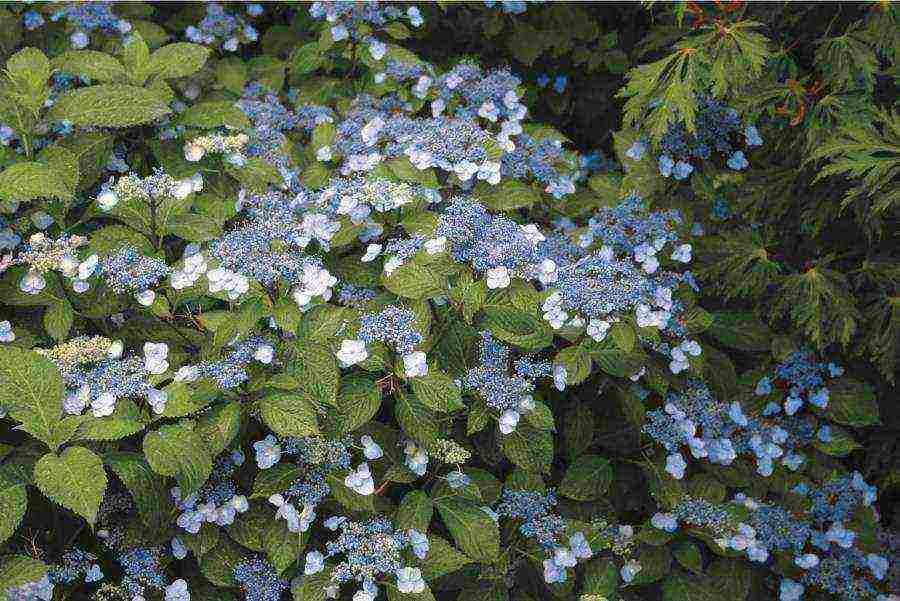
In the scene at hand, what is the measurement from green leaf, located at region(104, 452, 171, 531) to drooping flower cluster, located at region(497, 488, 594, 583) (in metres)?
0.75

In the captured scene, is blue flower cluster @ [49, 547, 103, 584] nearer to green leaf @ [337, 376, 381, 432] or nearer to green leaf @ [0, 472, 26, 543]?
green leaf @ [0, 472, 26, 543]

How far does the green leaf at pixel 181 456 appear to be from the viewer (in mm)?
1845

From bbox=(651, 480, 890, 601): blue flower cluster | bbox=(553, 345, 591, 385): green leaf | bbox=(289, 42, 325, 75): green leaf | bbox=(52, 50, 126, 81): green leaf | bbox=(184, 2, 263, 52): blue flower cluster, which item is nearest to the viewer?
bbox=(553, 345, 591, 385): green leaf

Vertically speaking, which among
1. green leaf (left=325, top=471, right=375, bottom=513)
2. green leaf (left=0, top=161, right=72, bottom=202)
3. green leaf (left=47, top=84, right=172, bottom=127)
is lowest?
green leaf (left=325, top=471, right=375, bottom=513)

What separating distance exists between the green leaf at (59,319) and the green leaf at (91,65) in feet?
2.21

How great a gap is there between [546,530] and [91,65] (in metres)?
1.66

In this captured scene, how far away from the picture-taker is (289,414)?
1882 mm

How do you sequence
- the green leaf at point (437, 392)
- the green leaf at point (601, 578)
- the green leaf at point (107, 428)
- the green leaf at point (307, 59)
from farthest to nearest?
the green leaf at point (307, 59), the green leaf at point (601, 578), the green leaf at point (437, 392), the green leaf at point (107, 428)

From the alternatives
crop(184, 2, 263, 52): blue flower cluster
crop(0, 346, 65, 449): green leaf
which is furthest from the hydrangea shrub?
crop(184, 2, 263, 52): blue flower cluster

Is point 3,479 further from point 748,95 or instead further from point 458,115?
point 748,95

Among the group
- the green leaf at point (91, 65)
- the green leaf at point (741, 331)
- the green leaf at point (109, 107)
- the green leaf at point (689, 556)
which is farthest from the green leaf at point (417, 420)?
the green leaf at point (91, 65)

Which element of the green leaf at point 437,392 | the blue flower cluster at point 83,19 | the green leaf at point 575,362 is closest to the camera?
the green leaf at point 437,392

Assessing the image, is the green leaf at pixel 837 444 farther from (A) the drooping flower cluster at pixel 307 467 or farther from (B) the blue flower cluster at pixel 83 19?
(B) the blue flower cluster at pixel 83 19

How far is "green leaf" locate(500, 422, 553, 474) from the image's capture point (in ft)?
7.11
